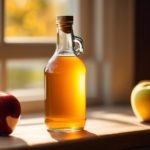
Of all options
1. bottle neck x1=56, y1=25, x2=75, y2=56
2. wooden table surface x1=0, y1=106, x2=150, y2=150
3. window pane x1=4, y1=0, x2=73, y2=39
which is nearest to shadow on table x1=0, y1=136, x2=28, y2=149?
wooden table surface x1=0, y1=106, x2=150, y2=150

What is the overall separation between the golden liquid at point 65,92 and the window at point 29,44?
15.7 inches

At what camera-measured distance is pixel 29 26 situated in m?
1.68

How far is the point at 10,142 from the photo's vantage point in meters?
0.88

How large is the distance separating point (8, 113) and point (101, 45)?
2.28ft

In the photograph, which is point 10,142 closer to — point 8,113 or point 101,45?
point 8,113

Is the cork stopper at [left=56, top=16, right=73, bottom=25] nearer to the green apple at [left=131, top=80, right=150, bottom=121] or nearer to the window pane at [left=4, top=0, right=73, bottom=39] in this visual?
the green apple at [left=131, top=80, right=150, bottom=121]

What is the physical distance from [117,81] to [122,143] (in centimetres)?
57

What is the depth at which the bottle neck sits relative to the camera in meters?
1.00

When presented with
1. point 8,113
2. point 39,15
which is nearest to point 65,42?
point 8,113

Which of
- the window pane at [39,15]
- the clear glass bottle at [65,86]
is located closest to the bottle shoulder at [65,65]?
the clear glass bottle at [65,86]

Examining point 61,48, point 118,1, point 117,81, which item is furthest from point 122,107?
point 61,48

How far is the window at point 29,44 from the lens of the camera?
4.45 ft

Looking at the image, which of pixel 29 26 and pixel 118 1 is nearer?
pixel 118 1

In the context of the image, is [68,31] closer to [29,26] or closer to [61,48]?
[61,48]
